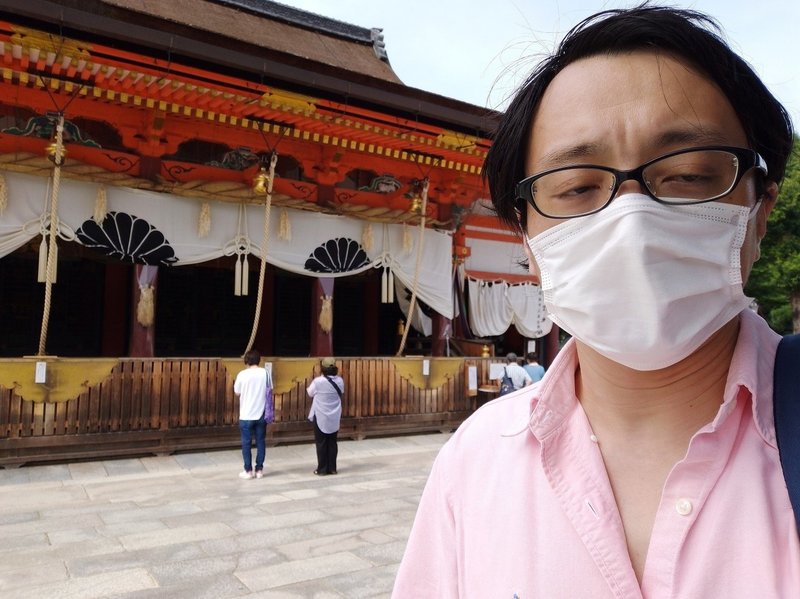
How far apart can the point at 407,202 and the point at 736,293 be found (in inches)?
404

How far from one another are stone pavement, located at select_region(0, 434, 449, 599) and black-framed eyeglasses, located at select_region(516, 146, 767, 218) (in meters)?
3.68

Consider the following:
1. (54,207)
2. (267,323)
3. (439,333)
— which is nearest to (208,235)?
(54,207)

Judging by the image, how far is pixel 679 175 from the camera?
3.38ft

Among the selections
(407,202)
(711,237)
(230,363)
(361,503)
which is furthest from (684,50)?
(407,202)

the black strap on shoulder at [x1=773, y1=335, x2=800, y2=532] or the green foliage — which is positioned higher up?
the green foliage

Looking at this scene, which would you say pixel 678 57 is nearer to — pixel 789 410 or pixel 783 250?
pixel 789 410

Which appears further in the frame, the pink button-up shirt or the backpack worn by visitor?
the backpack worn by visitor

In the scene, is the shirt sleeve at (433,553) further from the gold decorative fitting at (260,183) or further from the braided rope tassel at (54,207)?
the gold decorative fitting at (260,183)

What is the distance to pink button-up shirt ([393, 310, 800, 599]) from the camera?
0.87 meters

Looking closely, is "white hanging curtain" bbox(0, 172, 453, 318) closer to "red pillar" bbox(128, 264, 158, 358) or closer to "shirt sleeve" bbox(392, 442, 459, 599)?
"red pillar" bbox(128, 264, 158, 358)

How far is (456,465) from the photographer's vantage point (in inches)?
49.1

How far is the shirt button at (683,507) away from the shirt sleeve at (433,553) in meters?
0.44

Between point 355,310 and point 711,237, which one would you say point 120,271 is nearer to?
point 355,310

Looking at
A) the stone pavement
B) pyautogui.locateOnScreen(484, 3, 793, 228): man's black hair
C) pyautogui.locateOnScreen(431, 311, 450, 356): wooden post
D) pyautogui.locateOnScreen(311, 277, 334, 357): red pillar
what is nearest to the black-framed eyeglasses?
pyautogui.locateOnScreen(484, 3, 793, 228): man's black hair
